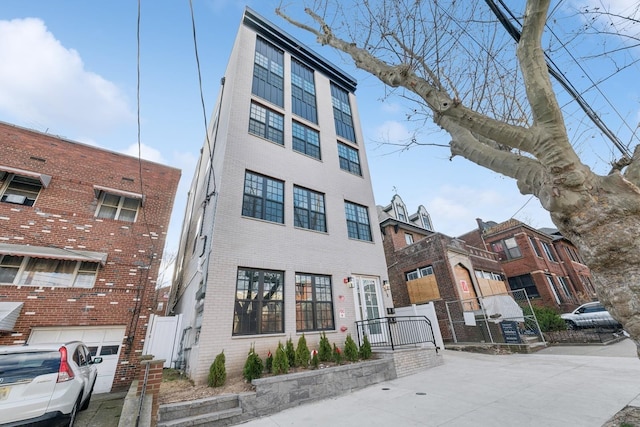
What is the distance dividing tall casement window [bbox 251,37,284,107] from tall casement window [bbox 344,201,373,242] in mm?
5508

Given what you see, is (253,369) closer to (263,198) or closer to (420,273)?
(263,198)

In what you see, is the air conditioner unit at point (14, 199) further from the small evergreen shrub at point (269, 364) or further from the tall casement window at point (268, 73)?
the small evergreen shrub at point (269, 364)

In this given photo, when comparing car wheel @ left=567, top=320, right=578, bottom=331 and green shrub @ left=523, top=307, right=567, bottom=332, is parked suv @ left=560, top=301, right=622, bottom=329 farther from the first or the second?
green shrub @ left=523, top=307, right=567, bottom=332

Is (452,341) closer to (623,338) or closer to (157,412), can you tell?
(623,338)

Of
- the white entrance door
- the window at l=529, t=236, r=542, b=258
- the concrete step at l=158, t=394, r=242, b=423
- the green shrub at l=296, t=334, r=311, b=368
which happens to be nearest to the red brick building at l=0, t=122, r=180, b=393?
the concrete step at l=158, t=394, r=242, b=423

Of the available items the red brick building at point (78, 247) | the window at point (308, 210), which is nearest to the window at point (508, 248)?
the window at point (308, 210)

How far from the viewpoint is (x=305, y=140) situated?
11.3 m

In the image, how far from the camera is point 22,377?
3771 mm

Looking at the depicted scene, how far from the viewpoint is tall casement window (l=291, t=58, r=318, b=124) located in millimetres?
12030

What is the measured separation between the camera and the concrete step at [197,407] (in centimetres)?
439

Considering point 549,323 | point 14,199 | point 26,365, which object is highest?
point 14,199

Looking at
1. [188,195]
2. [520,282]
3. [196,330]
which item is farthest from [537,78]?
[520,282]

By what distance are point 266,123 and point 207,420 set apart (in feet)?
30.8

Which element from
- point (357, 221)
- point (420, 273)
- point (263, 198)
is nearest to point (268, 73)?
point (263, 198)
